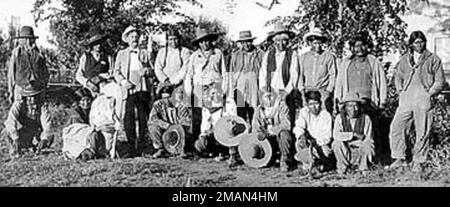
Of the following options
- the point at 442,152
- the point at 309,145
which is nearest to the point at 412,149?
the point at 442,152

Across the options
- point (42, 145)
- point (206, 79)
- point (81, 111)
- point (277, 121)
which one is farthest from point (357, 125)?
point (42, 145)

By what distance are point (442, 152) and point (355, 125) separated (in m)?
0.95

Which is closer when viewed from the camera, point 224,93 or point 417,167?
point 417,167

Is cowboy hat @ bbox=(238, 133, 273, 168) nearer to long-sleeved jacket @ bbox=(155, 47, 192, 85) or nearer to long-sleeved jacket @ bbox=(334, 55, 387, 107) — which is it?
long-sleeved jacket @ bbox=(334, 55, 387, 107)

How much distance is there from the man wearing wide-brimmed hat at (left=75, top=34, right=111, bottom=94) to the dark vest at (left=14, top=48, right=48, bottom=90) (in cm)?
43

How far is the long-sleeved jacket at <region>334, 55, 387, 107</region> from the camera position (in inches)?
254

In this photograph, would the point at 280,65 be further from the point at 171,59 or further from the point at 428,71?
the point at 428,71

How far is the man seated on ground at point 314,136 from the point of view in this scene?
6.26 m

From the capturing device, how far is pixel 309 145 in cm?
625

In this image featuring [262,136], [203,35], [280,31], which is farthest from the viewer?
[203,35]

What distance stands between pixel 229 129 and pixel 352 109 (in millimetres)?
1200

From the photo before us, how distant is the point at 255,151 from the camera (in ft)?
21.4
